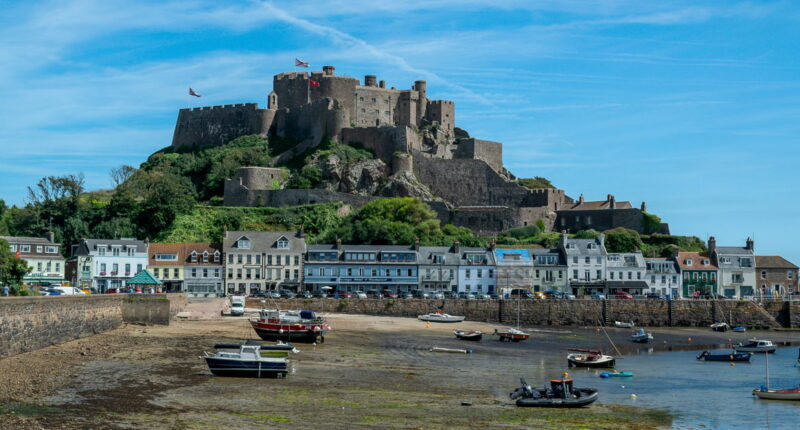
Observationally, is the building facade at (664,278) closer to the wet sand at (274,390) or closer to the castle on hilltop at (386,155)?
the castle on hilltop at (386,155)

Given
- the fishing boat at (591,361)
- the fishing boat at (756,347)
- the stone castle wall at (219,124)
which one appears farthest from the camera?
the stone castle wall at (219,124)

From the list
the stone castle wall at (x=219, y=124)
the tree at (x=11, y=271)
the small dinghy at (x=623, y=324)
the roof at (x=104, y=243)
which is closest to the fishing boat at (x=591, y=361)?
the small dinghy at (x=623, y=324)

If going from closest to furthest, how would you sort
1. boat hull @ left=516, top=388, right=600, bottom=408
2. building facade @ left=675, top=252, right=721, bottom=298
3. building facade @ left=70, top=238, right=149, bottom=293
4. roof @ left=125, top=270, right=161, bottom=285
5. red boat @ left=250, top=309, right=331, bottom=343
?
Result: 1. boat hull @ left=516, top=388, right=600, bottom=408
2. red boat @ left=250, top=309, right=331, bottom=343
3. roof @ left=125, top=270, right=161, bottom=285
4. building facade @ left=70, top=238, right=149, bottom=293
5. building facade @ left=675, top=252, right=721, bottom=298

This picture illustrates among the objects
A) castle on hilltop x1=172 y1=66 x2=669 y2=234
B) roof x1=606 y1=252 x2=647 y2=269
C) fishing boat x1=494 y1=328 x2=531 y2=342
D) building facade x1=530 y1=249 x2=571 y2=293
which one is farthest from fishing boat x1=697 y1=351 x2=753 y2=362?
castle on hilltop x1=172 y1=66 x2=669 y2=234

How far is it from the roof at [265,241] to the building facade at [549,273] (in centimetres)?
1852

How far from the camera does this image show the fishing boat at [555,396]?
27.6 meters

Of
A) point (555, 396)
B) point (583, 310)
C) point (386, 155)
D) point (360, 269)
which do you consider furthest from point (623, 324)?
point (386, 155)

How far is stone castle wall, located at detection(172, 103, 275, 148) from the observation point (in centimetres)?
10425

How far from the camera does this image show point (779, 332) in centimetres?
6247

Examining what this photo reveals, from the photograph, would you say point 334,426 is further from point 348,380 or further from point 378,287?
point 378,287

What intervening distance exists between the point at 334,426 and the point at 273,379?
790 cm

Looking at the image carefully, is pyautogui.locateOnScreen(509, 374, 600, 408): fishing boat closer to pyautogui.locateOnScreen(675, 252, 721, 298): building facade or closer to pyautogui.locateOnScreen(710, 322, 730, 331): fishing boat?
pyautogui.locateOnScreen(710, 322, 730, 331): fishing boat

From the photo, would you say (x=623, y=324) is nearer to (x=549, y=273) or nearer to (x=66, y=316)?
(x=549, y=273)

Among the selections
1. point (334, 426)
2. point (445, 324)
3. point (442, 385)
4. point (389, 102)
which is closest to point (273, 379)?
point (442, 385)
